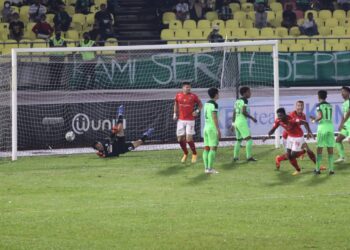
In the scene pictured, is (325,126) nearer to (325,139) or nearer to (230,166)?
(325,139)

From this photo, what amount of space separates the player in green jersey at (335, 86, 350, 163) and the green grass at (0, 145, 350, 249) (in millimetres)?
820

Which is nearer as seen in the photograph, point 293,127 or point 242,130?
point 293,127

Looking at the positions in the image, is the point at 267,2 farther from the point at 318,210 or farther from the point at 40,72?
the point at 318,210

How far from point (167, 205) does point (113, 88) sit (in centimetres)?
1073

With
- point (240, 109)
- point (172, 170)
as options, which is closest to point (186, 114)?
point (240, 109)

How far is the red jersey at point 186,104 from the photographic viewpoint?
2627cm

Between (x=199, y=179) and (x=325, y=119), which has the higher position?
(x=325, y=119)

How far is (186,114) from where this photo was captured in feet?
86.5

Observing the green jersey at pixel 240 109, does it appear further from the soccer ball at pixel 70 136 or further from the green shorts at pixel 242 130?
the soccer ball at pixel 70 136

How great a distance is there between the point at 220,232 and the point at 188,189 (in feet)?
16.0

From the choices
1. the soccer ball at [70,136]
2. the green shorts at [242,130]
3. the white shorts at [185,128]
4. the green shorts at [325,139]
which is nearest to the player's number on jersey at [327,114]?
the green shorts at [325,139]

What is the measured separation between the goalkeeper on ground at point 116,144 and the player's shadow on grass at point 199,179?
399 centimetres

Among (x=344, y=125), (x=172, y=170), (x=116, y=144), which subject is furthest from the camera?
(x=116, y=144)

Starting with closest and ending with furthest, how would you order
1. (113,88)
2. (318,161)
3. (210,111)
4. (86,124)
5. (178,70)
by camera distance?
(318,161) < (210,111) < (86,124) < (113,88) < (178,70)
